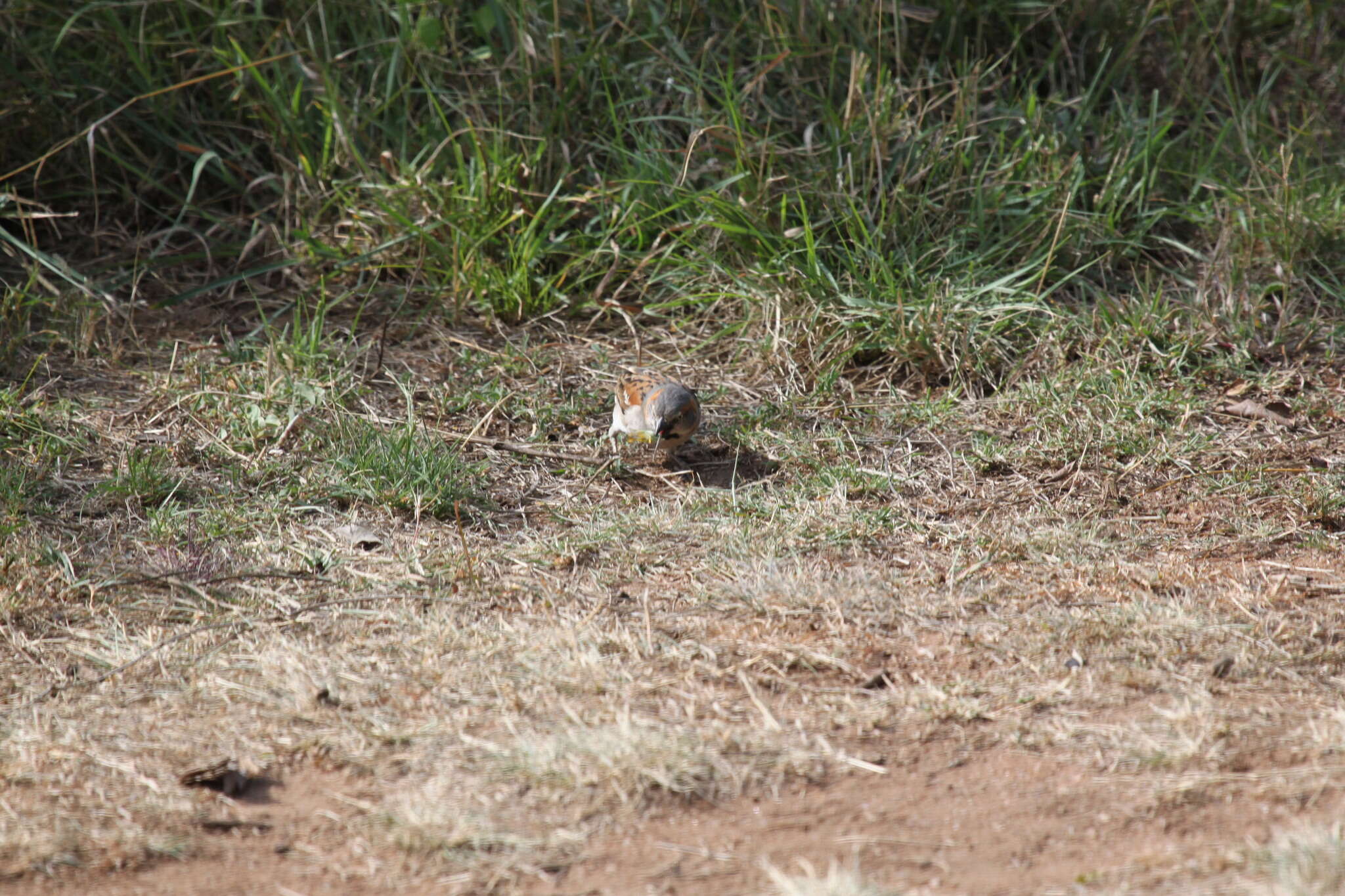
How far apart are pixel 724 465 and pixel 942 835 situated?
6.81 feet

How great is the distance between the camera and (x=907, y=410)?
15.0 feet

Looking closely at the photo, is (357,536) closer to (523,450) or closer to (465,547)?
(465,547)

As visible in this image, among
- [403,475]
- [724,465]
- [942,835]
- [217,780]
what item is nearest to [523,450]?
[403,475]

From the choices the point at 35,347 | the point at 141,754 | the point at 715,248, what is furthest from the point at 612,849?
the point at 35,347

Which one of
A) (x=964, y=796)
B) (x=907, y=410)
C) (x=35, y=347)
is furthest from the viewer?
(x=35, y=347)

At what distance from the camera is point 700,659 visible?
9.80 ft

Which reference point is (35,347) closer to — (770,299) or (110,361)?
(110,361)

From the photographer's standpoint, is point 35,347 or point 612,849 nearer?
point 612,849

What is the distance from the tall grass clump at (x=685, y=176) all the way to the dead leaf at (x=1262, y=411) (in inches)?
11.6

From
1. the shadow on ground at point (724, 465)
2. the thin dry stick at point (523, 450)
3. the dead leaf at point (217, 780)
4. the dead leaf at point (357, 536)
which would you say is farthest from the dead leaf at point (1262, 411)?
the dead leaf at point (217, 780)

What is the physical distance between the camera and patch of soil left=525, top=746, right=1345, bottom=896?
2.23 metres

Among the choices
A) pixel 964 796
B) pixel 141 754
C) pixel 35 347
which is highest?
pixel 964 796

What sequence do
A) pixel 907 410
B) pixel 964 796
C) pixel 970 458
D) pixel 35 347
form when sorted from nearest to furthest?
pixel 964 796 < pixel 970 458 < pixel 907 410 < pixel 35 347

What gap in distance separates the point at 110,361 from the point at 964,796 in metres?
3.78
